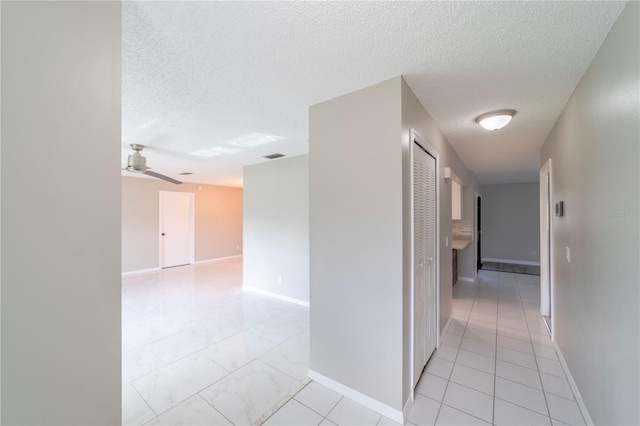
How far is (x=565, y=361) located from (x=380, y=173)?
2377 millimetres

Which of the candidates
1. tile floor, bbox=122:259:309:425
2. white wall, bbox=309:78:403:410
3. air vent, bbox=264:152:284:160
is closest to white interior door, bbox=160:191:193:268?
tile floor, bbox=122:259:309:425

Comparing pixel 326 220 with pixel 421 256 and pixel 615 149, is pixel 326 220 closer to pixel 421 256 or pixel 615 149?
pixel 421 256

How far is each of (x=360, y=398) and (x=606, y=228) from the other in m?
1.86

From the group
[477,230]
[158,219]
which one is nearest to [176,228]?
[158,219]

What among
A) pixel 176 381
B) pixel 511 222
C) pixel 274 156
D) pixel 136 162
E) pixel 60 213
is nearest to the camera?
pixel 60 213

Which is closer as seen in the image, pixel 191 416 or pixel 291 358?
pixel 191 416

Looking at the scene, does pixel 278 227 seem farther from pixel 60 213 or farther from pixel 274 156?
pixel 60 213

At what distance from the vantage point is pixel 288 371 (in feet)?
7.54

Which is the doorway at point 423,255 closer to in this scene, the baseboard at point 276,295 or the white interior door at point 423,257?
the white interior door at point 423,257

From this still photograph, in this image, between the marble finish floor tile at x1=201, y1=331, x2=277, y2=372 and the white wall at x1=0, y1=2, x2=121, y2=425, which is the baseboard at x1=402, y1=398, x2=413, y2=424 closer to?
the marble finish floor tile at x1=201, y1=331, x2=277, y2=372

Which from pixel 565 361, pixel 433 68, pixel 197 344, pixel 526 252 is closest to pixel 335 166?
pixel 433 68

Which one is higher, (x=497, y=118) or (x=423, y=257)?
(x=497, y=118)

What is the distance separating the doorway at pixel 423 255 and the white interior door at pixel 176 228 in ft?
20.8

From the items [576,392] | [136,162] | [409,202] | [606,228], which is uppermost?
[136,162]
